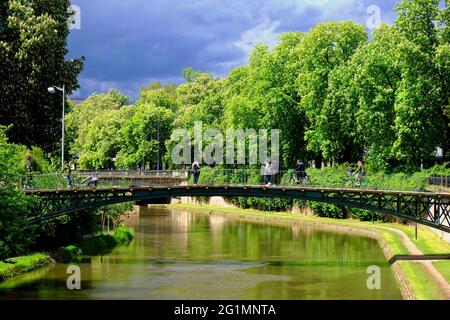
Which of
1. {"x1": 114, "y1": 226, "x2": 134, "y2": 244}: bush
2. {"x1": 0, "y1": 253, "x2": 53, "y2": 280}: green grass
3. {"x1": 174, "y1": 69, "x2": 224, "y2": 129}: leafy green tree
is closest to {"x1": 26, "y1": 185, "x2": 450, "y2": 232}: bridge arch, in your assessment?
{"x1": 0, "y1": 253, "x2": 53, "y2": 280}: green grass

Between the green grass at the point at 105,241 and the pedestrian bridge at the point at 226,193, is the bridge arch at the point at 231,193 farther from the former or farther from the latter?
the green grass at the point at 105,241

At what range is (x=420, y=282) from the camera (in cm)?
4153

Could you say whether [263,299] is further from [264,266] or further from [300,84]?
[300,84]

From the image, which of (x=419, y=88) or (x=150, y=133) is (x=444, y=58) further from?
(x=150, y=133)

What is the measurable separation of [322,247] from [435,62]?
66.9 feet

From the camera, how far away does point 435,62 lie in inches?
2707

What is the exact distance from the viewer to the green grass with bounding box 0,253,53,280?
46812mm

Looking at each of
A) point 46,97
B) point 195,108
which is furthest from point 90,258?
point 195,108

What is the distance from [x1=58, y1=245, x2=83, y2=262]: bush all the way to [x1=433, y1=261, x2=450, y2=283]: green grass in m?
26.5

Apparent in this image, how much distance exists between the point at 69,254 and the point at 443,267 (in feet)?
90.8

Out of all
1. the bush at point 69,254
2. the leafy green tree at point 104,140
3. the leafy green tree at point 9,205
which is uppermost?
the leafy green tree at point 104,140

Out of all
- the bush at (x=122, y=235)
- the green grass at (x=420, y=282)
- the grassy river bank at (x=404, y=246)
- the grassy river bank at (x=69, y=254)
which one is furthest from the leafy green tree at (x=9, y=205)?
the bush at (x=122, y=235)

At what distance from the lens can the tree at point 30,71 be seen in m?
67.9

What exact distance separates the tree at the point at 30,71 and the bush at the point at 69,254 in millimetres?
15737
